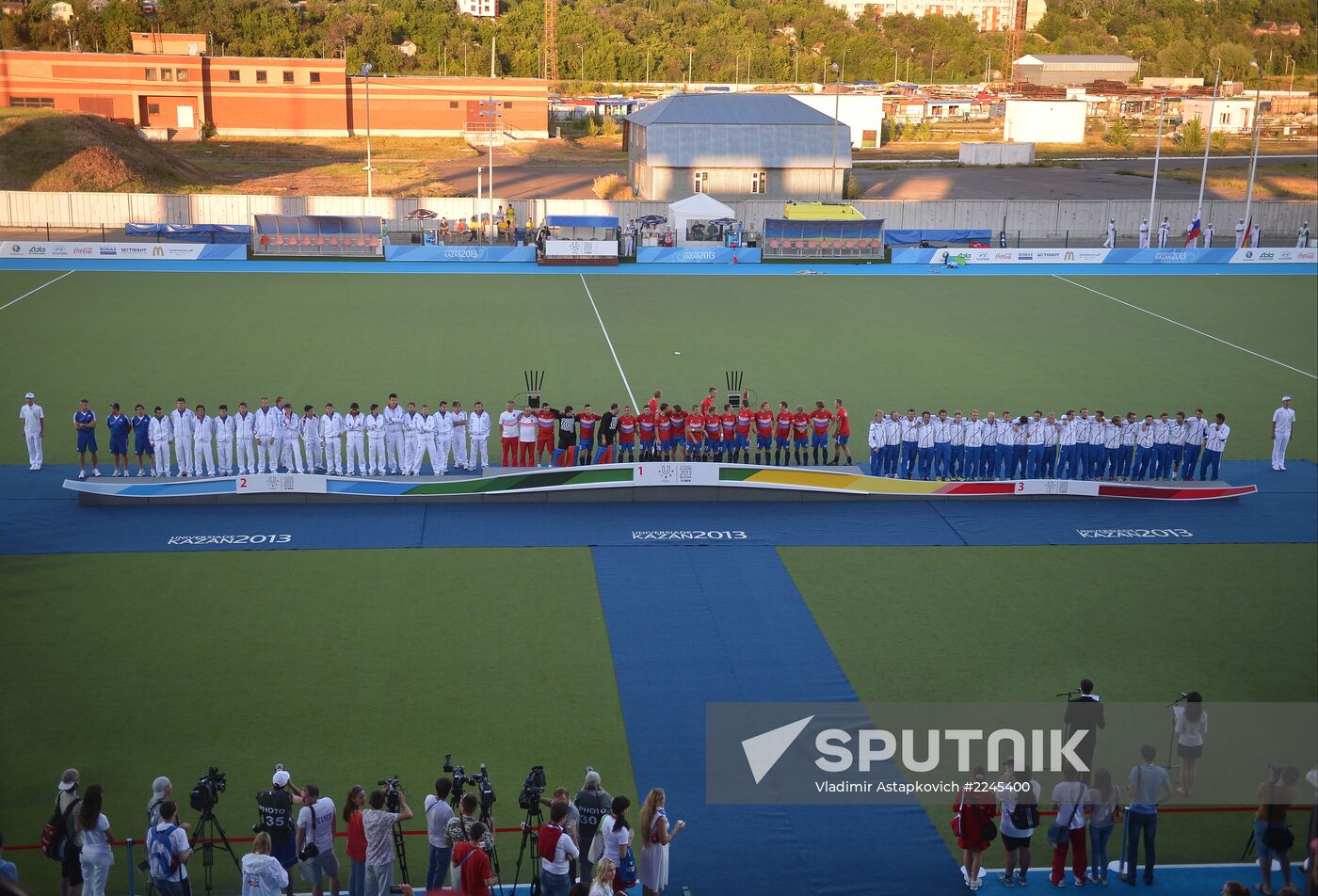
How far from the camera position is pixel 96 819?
977 cm

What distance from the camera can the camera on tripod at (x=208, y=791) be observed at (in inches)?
407

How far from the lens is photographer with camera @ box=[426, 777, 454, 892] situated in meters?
10.1

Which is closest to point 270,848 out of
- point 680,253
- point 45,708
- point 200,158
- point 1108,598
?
point 45,708

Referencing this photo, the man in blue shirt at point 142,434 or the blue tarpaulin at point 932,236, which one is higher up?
the blue tarpaulin at point 932,236

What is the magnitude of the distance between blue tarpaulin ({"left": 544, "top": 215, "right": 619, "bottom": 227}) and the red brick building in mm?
42346

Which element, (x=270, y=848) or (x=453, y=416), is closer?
(x=270, y=848)

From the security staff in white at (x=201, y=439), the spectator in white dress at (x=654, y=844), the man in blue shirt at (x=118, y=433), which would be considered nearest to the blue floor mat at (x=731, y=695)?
the spectator in white dress at (x=654, y=844)

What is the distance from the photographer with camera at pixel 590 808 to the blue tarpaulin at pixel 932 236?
138 ft

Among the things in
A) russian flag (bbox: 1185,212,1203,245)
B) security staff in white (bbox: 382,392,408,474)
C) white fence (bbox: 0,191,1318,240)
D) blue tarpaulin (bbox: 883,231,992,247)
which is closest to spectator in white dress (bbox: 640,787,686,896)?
security staff in white (bbox: 382,392,408,474)

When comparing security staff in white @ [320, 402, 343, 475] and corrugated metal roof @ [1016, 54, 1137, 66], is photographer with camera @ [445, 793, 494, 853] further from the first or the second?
corrugated metal roof @ [1016, 54, 1137, 66]

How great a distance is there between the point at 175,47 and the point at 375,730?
83.2 metres

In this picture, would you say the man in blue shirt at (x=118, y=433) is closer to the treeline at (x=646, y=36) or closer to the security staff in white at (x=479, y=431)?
the security staff in white at (x=479, y=431)

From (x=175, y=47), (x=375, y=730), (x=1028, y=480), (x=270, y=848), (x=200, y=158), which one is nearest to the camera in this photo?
(x=270, y=848)

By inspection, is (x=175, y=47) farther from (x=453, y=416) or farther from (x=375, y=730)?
(x=375, y=730)
